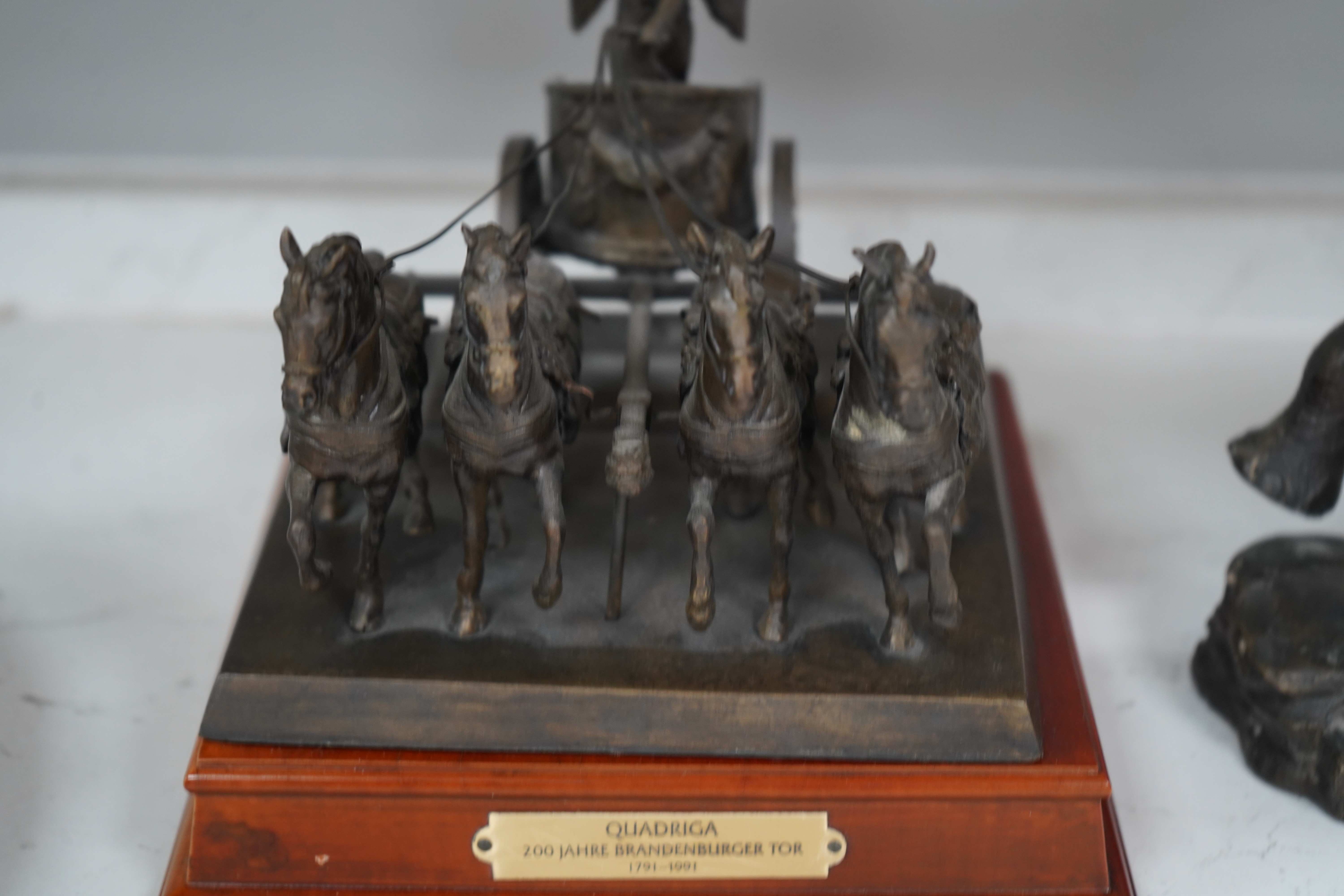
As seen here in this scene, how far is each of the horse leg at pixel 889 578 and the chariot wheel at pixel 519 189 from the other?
806 millimetres

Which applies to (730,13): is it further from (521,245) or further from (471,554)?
(471,554)

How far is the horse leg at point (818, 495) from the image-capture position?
6.14 feet

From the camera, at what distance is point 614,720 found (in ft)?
5.21

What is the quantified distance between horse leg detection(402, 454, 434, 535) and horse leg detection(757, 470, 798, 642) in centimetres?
48

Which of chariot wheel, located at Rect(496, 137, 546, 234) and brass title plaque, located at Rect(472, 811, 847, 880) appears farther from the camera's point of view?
chariot wheel, located at Rect(496, 137, 546, 234)

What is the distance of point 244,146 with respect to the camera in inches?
119

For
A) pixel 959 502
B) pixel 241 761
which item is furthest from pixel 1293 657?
pixel 241 761

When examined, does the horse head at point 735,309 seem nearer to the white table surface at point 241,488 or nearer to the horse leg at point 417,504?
the horse leg at point 417,504

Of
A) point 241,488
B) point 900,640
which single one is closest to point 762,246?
point 900,640

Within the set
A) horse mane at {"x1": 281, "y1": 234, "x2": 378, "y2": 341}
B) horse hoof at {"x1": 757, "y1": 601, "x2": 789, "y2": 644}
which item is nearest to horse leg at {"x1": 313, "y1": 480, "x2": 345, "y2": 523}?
horse mane at {"x1": 281, "y1": 234, "x2": 378, "y2": 341}

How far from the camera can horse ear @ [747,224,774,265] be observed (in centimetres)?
147

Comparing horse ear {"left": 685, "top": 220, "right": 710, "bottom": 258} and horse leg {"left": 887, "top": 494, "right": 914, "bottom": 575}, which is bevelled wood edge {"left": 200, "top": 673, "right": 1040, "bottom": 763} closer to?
horse leg {"left": 887, "top": 494, "right": 914, "bottom": 575}

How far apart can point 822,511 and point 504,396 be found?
22.5 inches

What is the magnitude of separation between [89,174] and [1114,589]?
90.8 inches
